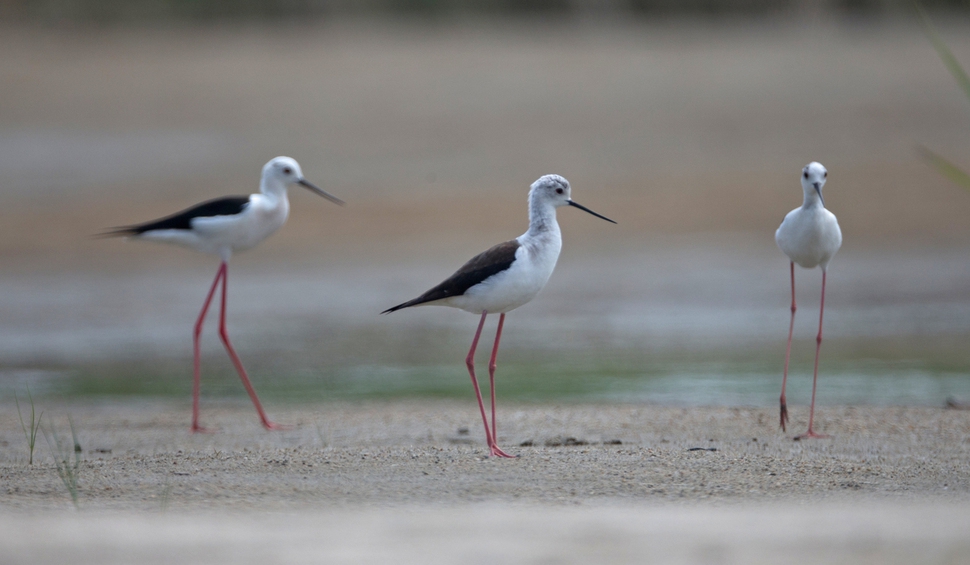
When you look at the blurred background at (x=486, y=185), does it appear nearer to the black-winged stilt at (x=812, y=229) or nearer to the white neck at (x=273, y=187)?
the white neck at (x=273, y=187)

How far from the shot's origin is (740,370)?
27.7 ft

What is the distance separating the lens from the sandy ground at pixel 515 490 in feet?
11.3

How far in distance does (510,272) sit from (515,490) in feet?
4.07

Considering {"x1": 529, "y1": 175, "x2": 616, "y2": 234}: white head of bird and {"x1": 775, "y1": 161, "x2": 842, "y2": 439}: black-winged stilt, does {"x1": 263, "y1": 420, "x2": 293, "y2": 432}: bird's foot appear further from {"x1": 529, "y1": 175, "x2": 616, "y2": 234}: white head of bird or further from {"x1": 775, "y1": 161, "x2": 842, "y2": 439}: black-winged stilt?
{"x1": 775, "y1": 161, "x2": 842, "y2": 439}: black-winged stilt

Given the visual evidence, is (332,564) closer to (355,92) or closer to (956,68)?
(956,68)

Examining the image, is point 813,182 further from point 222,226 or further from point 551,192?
point 222,226

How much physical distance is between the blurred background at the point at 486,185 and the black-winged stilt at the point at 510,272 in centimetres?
231

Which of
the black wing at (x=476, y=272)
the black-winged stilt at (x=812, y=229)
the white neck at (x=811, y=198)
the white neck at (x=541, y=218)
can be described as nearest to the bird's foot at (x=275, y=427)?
the black wing at (x=476, y=272)

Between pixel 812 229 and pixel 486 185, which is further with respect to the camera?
pixel 486 185

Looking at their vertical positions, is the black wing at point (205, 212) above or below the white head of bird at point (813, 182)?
below

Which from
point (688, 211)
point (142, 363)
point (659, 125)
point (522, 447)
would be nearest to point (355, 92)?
point (659, 125)

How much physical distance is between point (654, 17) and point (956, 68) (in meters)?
21.3

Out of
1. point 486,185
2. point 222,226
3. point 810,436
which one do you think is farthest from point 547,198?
point 486,185

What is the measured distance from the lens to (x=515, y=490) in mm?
4438
